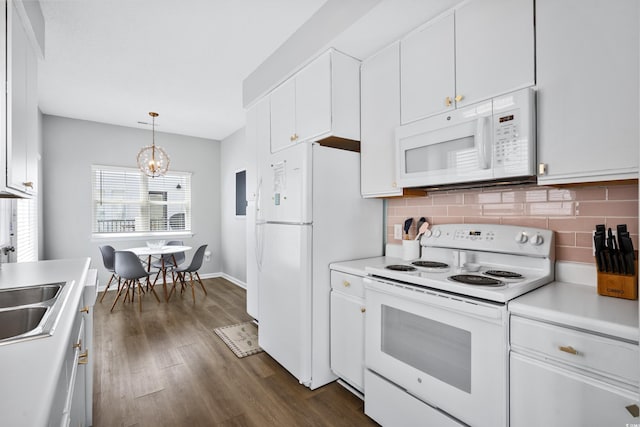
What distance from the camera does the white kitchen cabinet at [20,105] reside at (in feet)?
4.86

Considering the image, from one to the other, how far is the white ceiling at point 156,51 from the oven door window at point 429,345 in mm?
2166

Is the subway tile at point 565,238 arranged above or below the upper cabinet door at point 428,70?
below

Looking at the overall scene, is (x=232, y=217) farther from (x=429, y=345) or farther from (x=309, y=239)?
(x=429, y=345)

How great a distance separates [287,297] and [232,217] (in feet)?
11.5

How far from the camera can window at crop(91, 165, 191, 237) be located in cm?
500

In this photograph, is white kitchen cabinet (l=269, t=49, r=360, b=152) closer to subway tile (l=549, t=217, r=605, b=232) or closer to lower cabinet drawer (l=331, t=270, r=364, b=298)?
lower cabinet drawer (l=331, t=270, r=364, b=298)

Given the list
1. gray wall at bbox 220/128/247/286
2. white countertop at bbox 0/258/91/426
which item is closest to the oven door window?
white countertop at bbox 0/258/91/426

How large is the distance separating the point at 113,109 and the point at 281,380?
415 cm

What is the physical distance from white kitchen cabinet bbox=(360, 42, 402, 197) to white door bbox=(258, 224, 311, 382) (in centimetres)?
62

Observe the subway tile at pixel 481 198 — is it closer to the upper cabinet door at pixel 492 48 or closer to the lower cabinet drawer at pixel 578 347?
the upper cabinet door at pixel 492 48

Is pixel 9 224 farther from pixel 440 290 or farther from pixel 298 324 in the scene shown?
pixel 440 290

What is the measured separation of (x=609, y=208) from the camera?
4.96 feet

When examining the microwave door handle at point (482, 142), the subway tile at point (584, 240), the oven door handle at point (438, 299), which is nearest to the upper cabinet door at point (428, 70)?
the microwave door handle at point (482, 142)

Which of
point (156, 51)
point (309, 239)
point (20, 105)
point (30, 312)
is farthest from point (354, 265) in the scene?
point (156, 51)
